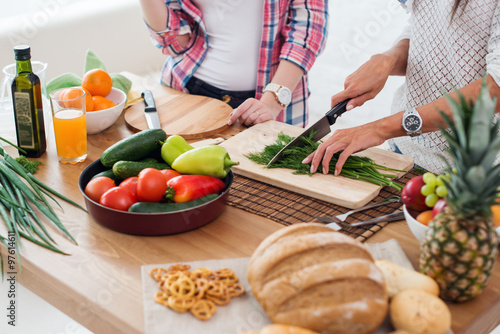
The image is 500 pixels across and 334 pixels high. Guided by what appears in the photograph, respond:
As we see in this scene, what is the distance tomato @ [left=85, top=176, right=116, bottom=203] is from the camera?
1190mm

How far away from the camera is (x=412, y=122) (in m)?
1.48

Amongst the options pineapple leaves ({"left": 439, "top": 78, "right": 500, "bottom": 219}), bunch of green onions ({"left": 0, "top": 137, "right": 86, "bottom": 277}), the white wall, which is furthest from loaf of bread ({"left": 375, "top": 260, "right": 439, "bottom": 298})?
the white wall

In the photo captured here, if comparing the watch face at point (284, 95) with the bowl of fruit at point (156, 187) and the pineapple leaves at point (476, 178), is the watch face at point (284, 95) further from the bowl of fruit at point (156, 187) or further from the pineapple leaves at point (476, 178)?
the pineapple leaves at point (476, 178)

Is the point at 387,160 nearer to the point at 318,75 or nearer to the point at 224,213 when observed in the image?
the point at 224,213

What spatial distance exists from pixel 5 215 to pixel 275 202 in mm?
652

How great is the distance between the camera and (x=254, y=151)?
5.13 feet

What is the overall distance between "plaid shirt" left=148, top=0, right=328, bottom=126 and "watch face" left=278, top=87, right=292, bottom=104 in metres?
0.13

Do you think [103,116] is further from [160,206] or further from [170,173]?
[160,206]

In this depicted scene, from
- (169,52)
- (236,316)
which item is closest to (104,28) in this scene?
(169,52)

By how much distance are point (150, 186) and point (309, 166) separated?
497mm

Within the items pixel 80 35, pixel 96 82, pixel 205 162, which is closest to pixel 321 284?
pixel 205 162

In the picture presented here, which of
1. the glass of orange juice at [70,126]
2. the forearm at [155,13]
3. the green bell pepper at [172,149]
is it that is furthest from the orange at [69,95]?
the forearm at [155,13]

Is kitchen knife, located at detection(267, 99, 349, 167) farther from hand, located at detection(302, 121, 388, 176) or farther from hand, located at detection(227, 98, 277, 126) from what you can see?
hand, located at detection(227, 98, 277, 126)

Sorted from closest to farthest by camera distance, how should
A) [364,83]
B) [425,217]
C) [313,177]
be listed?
[425,217]
[313,177]
[364,83]
